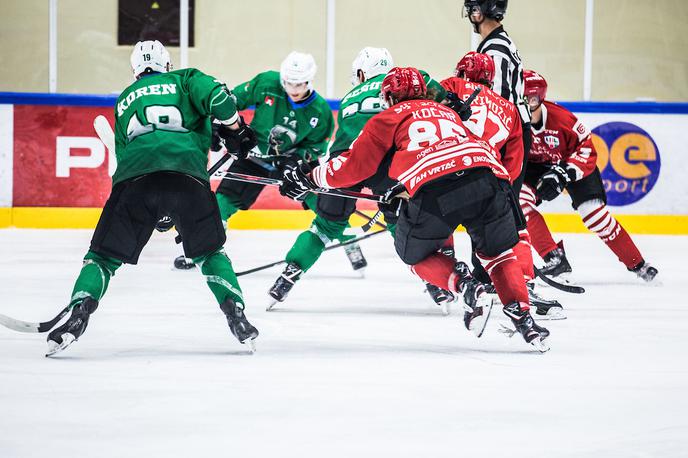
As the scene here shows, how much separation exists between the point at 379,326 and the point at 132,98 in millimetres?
1251

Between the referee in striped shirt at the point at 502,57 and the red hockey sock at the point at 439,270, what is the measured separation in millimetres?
779

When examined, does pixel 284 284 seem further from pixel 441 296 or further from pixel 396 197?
pixel 396 197

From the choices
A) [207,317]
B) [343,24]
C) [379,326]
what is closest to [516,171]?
[379,326]

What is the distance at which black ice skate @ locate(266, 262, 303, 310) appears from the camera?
14.5 feet

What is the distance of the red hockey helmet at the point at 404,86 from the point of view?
11.4 ft

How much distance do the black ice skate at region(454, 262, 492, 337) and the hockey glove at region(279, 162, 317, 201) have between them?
61 centimetres

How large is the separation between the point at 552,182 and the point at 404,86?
5.90ft

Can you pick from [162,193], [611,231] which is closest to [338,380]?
[162,193]

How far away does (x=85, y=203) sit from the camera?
24.8ft

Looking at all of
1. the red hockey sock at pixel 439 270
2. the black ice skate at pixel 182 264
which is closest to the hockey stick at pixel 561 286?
the red hockey sock at pixel 439 270

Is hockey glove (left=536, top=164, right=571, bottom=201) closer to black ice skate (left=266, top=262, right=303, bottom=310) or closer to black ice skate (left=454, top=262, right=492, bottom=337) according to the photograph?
black ice skate (left=266, top=262, right=303, bottom=310)

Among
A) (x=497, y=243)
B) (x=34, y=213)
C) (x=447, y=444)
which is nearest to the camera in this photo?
(x=447, y=444)

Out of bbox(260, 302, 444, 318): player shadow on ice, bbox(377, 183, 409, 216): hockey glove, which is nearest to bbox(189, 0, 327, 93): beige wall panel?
bbox(260, 302, 444, 318): player shadow on ice

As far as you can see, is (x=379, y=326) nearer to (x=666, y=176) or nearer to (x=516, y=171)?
(x=516, y=171)
